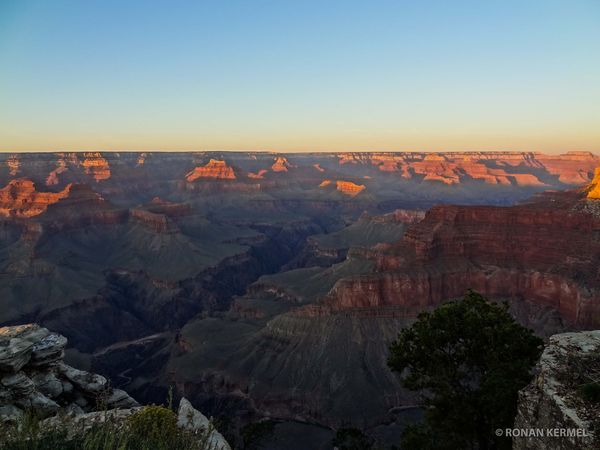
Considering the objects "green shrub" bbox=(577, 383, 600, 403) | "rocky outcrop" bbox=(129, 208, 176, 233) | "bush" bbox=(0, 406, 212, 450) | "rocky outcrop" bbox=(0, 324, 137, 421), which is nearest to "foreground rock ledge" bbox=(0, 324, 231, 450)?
Answer: "rocky outcrop" bbox=(0, 324, 137, 421)

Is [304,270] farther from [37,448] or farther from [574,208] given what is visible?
[37,448]

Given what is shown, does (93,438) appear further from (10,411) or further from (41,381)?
(41,381)

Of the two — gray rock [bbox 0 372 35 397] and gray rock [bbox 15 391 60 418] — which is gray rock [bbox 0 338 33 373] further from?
gray rock [bbox 15 391 60 418]

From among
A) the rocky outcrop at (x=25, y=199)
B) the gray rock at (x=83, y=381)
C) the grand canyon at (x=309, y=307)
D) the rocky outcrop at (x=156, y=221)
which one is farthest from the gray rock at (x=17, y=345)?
the rocky outcrop at (x=25, y=199)

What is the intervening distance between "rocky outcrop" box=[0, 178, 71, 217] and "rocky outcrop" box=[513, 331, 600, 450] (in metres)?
158

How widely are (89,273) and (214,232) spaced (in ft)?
179

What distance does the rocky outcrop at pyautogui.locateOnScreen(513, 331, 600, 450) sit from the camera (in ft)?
46.1

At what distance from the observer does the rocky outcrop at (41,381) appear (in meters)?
25.0

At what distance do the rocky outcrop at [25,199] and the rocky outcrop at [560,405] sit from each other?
158 meters

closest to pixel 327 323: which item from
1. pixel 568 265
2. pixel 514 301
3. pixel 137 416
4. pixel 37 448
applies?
pixel 514 301

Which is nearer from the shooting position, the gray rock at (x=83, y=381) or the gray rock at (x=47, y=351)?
the gray rock at (x=47, y=351)

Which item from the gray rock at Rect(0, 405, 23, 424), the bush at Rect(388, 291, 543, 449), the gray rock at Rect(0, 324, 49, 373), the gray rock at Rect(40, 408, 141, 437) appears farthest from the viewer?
the gray rock at Rect(0, 324, 49, 373)

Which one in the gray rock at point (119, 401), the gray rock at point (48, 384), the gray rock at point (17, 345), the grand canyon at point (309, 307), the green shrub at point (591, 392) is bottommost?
the grand canyon at point (309, 307)

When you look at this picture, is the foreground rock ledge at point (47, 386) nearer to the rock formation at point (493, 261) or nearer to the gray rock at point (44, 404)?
the gray rock at point (44, 404)
